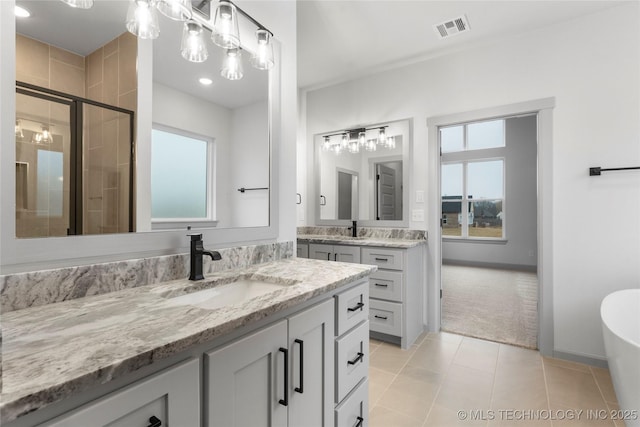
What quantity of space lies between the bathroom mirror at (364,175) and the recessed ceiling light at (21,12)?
286 cm

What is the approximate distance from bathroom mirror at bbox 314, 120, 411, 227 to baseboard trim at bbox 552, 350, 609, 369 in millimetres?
1663

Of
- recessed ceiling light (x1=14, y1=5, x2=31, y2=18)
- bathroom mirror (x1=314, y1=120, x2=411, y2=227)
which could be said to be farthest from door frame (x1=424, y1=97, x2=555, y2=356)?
recessed ceiling light (x1=14, y1=5, x2=31, y2=18)

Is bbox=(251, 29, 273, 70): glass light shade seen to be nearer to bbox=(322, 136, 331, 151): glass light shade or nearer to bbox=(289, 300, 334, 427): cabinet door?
bbox=(289, 300, 334, 427): cabinet door

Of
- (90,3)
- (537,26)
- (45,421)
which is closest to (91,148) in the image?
(90,3)

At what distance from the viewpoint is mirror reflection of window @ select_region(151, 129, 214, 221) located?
1.26m

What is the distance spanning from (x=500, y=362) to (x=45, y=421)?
283 cm

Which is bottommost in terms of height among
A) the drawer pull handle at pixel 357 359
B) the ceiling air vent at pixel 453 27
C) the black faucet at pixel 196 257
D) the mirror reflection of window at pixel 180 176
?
the drawer pull handle at pixel 357 359

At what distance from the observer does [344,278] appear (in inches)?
51.1

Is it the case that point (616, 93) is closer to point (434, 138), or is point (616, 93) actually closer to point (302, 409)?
point (434, 138)

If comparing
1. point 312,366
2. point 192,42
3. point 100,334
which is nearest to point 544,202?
point 312,366

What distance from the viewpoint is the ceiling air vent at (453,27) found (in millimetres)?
2492

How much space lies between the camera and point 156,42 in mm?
1265

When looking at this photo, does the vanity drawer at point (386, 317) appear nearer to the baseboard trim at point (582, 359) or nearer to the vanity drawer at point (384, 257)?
the vanity drawer at point (384, 257)

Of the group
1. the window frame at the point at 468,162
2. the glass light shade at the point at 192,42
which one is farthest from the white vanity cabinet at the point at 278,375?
the window frame at the point at 468,162
